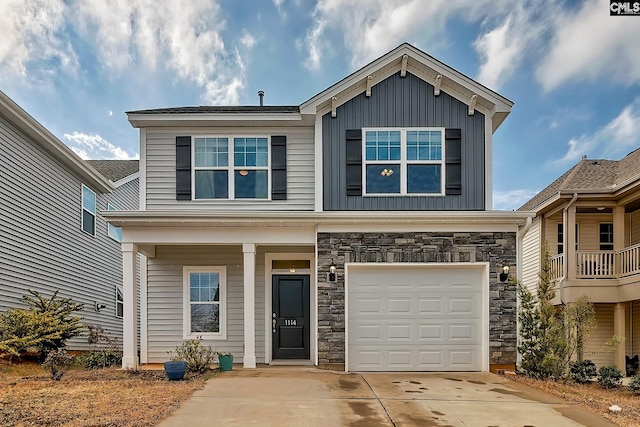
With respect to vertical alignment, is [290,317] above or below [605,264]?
below

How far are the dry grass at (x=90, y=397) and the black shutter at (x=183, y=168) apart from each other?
3797 millimetres

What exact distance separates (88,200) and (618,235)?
49.1ft

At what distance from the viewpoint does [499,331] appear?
30.2 feet

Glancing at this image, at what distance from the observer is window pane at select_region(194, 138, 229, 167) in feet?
34.4

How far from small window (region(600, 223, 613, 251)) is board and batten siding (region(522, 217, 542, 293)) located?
63.5 inches

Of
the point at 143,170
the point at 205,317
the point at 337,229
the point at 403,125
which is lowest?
the point at 205,317

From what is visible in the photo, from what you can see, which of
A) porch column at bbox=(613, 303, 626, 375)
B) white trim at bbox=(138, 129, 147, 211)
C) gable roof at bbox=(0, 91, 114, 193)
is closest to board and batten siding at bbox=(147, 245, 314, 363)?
white trim at bbox=(138, 129, 147, 211)

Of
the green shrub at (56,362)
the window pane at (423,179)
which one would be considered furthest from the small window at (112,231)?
the window pane at (423,179)

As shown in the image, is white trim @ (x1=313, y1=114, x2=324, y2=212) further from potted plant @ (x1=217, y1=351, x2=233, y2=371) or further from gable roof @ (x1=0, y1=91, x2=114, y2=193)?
gable roof @ (x1=0, y1=91, x2=114, y2=193)

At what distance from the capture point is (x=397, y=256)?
9.40 m

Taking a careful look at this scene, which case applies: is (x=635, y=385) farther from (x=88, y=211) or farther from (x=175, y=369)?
(x=88, y=211)

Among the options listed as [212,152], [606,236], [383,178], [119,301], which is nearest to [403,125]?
[383,178]

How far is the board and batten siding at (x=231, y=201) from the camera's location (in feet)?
34.0

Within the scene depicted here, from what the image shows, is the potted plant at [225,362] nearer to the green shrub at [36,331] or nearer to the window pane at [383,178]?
the green shrub at [36,331]
